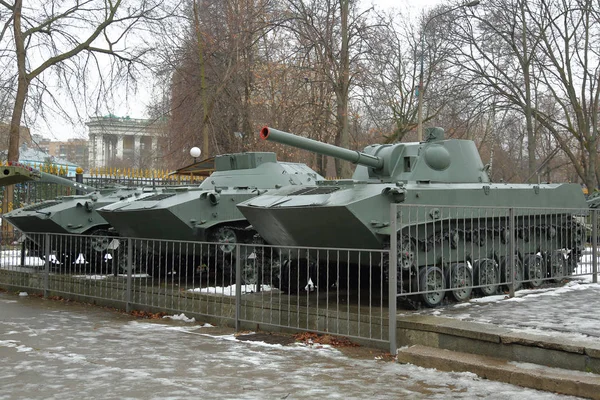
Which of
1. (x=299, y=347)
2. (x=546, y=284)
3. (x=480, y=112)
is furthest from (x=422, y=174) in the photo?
(x=480, y=112)

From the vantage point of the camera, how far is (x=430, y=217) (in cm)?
951

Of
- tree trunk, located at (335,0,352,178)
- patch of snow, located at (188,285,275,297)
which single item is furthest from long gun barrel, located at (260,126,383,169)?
tree trunk, located at (335,0,352,178)

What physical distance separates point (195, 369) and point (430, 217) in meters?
4.07

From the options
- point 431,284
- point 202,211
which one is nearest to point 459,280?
point 431,284

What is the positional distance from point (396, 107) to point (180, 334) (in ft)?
78.2

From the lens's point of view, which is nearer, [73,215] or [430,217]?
[430,217]

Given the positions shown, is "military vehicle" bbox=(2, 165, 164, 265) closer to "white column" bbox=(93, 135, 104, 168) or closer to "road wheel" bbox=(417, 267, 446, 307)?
"road wheel" bbox=(417, 267, 446, 307)

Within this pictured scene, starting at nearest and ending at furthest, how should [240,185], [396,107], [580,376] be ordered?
[580,376] < [240,185] < [396,107]

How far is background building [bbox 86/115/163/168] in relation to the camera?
25.0 meters

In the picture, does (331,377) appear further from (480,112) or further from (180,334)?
(480,112)

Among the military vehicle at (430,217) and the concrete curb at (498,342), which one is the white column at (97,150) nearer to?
the military vehicle at (430,217)

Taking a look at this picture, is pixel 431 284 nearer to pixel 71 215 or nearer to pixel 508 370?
pixel 508 370

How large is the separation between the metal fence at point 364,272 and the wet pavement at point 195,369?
579 mm

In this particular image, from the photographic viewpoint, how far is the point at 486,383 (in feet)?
20.8
